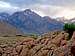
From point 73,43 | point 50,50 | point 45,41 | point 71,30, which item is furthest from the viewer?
point 45,41

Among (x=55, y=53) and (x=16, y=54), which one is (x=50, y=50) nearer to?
(x=55, y=53)

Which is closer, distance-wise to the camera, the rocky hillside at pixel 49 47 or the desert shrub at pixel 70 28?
the rocky hillside at pixel 49 47

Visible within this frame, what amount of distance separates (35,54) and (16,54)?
13.3 ft

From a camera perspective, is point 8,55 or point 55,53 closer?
point 55,53

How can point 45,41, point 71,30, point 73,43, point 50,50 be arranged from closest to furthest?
point 73,43 < point 50,50 < point 71,30 < point 45,41

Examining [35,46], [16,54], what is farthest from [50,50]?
[16,54]

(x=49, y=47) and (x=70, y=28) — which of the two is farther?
(x=70, y=28)

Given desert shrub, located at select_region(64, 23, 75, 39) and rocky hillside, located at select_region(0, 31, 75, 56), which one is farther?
desert shrub, located at select_region(64, 23, 75, 39)

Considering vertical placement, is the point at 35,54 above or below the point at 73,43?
below

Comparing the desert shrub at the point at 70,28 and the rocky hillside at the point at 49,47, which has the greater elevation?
the desert shrub at the point at 70,28

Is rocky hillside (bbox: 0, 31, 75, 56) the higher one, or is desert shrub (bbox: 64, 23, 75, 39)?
desert shrub (bbox: 64, 23, 75, 39)

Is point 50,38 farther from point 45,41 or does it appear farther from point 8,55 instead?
point 8,55

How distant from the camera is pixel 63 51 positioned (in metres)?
29.0

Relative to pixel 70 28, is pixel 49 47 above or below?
below
